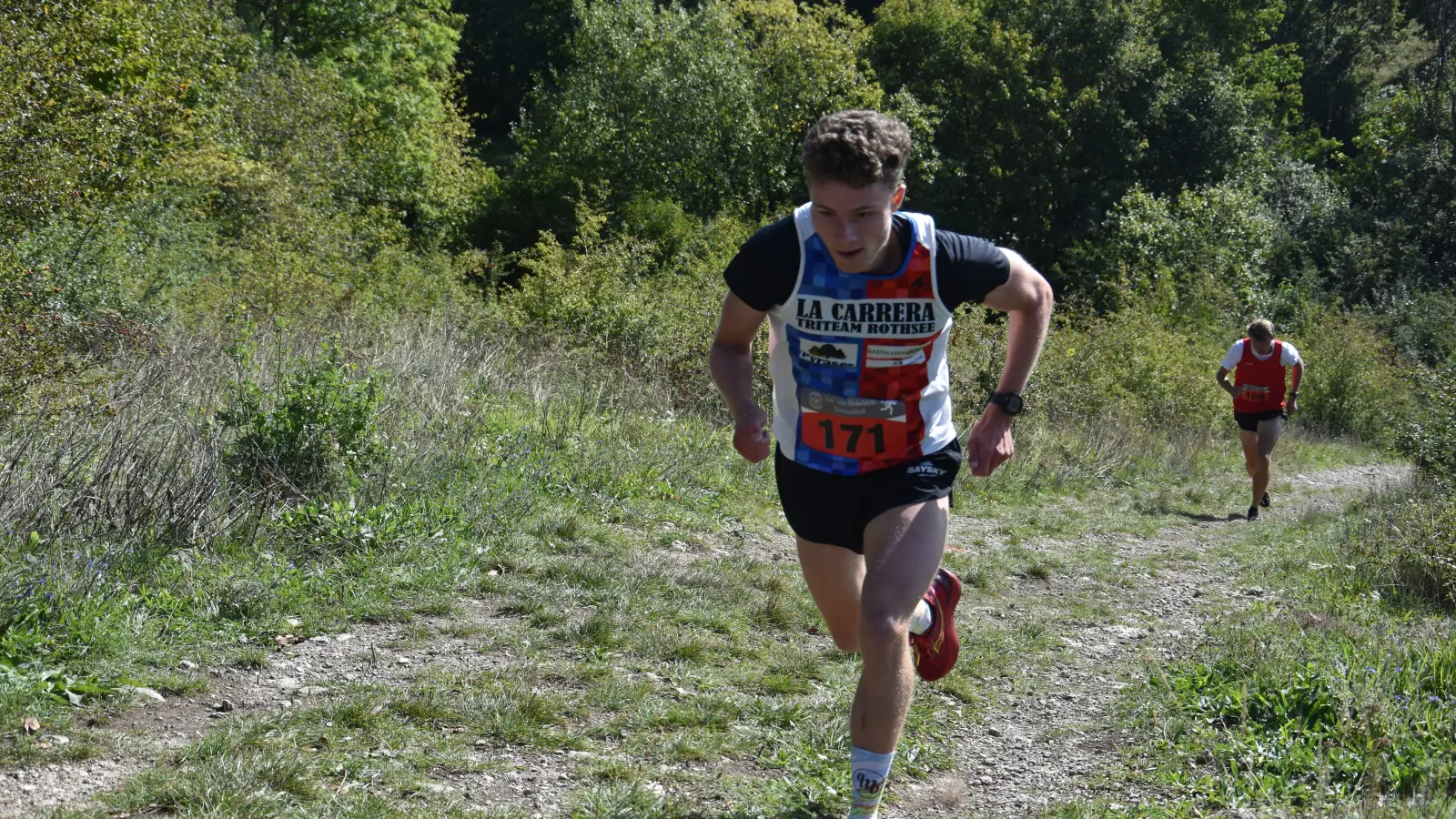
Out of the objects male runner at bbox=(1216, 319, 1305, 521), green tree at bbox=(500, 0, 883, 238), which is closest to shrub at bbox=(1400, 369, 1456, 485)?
male runner at bbox=(1216, 319, 1305, 521)

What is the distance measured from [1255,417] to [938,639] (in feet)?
28.0

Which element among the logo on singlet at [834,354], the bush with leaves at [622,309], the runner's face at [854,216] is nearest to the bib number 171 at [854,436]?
the logo on singlet at [834,354]

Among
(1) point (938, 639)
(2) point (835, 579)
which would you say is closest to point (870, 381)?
(2) point (835, 579)

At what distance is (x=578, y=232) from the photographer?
22812 mm

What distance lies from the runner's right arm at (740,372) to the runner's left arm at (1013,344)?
64 centimetres

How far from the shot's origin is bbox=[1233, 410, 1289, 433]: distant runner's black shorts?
11445 millimetres

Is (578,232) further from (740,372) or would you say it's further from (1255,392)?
(740,372)

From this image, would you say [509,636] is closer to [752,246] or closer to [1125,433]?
[752,246]

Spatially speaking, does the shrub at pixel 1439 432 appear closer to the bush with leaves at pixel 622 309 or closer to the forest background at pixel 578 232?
the forest background at pixel 578 232

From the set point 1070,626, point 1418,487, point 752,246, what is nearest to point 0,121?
point 752,246

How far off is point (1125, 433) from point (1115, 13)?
22004mm

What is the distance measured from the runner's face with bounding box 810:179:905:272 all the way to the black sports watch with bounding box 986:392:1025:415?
0.65 metres

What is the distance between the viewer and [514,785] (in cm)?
393

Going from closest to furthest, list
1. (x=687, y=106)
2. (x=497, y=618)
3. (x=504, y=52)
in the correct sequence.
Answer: (x=497, y=618) → (x=687, y=106) → (x=504, y=52)
